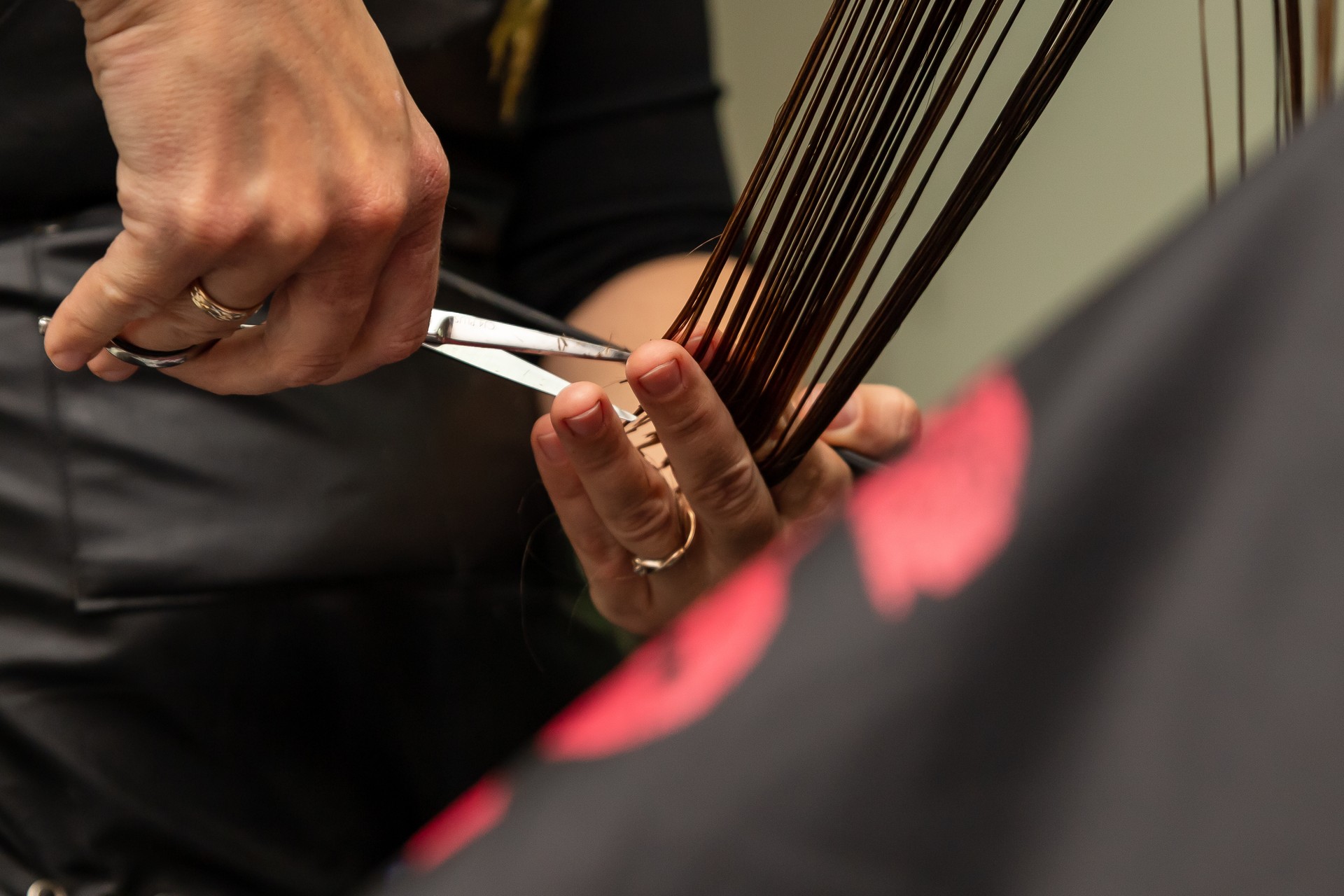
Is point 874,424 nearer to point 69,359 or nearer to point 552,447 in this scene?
point 552,447

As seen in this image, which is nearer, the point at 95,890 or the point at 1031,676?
the point at 1031,676

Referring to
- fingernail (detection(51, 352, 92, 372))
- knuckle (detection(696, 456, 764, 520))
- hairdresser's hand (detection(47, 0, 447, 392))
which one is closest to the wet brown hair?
knuckle (detection(696, 456, 764, 520))

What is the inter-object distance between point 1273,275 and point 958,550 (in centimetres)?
6

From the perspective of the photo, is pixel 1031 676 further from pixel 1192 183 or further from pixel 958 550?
pixel 1192 183

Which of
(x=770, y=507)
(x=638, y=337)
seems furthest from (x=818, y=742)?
(x=638, y=337)

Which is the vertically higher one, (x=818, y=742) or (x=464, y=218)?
(x=818, y=742)

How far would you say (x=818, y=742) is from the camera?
14 cm

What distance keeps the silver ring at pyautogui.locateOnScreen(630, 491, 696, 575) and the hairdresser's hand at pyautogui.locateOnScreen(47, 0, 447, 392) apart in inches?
7.5

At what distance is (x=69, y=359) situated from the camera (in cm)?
35

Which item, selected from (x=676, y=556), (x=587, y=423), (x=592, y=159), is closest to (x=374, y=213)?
(x=587, y=423)

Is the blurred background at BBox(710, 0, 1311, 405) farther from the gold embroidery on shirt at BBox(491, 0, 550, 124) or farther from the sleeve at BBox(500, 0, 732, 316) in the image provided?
the gold embroidery on shirt at BBox(491, 0, 550, 124)

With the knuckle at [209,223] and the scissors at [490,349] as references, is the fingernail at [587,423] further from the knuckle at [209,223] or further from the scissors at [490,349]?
the knuckle at [209,223]

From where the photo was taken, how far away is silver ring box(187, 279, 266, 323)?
13.2 inches

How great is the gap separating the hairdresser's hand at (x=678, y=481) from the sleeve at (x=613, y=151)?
0.25 meters
